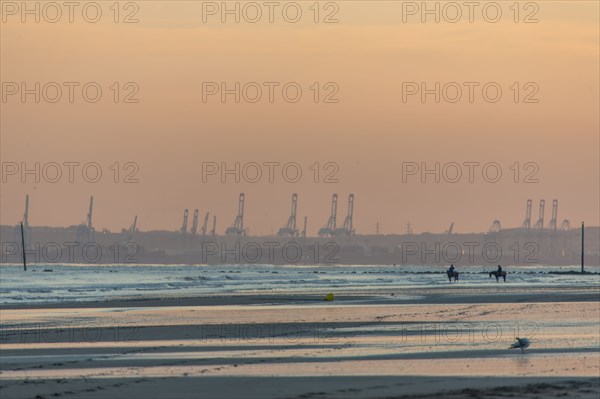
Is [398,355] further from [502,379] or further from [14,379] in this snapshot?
[14,379]

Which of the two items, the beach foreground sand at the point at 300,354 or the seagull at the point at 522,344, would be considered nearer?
the beach foreground sand at the point at 300,354

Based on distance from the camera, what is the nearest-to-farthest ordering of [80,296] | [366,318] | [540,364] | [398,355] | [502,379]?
[502,379] → [540,364] → [398,355] → [366,318] → [80,296]

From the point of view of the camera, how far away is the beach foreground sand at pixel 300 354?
15.4m

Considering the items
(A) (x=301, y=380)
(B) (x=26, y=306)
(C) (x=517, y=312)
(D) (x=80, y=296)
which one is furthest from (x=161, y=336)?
(D) (x=80, y=296)

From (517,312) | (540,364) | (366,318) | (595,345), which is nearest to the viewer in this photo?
(540,364)

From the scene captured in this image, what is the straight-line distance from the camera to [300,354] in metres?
20.2

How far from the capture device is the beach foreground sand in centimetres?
1538

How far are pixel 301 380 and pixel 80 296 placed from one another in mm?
34225

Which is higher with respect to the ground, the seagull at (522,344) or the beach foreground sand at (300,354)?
the seagull at (522,344)

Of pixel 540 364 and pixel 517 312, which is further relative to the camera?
pixel 517 312

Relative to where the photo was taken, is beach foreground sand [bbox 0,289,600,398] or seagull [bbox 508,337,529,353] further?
seagull [bbox 508,337,529,353]

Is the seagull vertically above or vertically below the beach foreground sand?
above

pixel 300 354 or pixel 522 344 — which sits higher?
pixel 522 344

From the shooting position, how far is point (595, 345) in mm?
21188
